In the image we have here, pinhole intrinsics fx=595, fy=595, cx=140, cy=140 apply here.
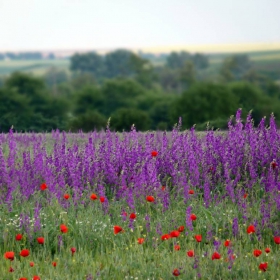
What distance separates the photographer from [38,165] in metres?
7.58

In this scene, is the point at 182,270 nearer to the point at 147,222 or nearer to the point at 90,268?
the point at 90,268

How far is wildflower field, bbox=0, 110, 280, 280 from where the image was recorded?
206 inches

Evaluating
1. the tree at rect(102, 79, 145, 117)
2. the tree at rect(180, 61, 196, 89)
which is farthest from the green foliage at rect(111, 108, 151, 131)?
the tree at rect(180, 61, 196, 89)

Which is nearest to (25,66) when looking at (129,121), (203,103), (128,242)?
(203,103)

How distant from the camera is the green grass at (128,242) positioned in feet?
16.9

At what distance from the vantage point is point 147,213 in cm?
669

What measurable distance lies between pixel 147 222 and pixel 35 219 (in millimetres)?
1165

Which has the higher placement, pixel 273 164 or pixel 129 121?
pixel 273 164

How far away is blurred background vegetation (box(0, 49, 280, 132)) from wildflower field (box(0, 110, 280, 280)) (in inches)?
125

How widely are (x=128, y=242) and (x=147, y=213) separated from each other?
0.73 m

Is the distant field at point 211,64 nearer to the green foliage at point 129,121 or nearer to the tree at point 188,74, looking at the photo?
the tree at point 188,74

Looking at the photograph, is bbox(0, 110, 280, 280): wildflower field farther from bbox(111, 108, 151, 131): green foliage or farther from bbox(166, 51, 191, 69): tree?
bbox(166, 51, 191, 69): tree

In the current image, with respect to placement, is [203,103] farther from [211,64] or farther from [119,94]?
[211,64]

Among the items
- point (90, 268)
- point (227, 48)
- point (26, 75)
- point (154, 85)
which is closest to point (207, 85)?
point (26, 75)
